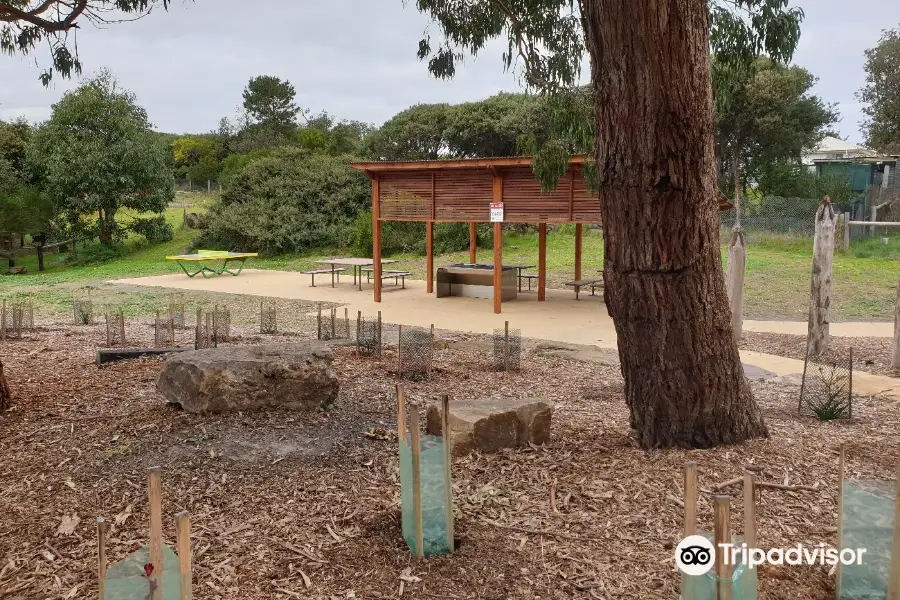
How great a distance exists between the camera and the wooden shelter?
47.2 ft

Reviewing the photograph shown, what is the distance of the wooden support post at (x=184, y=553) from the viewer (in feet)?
7.53

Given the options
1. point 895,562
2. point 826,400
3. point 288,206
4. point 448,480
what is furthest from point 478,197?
point 288,206

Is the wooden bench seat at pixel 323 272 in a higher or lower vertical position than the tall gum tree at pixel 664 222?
lower

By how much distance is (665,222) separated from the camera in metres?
4.24

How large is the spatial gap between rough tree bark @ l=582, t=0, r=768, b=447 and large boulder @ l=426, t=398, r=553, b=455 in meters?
0.60

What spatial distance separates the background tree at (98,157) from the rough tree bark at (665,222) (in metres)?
26.6

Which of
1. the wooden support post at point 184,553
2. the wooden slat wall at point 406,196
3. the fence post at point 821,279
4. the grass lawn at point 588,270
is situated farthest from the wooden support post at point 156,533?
the wooden slat wall at point 406,196

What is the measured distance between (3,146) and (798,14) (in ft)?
99.1

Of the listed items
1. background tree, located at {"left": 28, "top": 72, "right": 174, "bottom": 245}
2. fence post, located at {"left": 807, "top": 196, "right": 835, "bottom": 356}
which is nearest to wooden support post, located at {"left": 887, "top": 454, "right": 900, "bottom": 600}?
fence post, located at {"left": 807, "top": 196, "right": 835, "bottom": 356}

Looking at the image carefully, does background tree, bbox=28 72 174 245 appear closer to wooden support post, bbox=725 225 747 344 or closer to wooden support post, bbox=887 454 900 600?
wooden support post, bbox=725 225 747 344

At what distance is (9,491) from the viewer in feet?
13.8

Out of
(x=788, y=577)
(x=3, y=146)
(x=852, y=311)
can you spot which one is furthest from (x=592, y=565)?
(x=3, y=146)

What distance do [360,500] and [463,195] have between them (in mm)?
12376

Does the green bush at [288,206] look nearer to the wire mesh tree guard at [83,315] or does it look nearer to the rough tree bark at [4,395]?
the wire mesh tree guard at [83,315]
